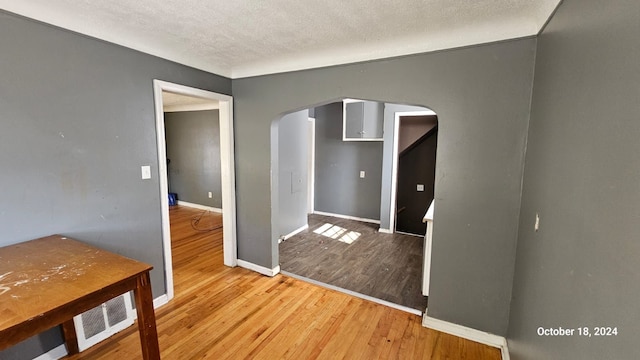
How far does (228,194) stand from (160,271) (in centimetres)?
102

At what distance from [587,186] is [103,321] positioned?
295 centimetres

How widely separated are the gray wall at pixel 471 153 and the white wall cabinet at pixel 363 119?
8.31ft

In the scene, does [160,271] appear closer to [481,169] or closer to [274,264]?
[274,264]

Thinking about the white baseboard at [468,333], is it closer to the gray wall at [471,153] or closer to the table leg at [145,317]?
the gray wall at [471,153]

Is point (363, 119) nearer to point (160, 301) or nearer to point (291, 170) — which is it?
point (291, 170)

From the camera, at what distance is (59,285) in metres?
1.24

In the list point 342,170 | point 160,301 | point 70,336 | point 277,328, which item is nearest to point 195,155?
point 342,170

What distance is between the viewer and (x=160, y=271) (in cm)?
247

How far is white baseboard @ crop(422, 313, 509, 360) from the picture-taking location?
1.99 meters

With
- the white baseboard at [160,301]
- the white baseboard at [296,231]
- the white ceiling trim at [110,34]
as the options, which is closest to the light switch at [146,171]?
the white ceiling trim at [110,34]

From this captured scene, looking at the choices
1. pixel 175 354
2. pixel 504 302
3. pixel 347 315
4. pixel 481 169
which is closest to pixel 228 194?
pixel 175 354

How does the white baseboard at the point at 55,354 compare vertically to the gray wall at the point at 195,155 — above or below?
below

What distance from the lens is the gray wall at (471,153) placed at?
5.99 feet

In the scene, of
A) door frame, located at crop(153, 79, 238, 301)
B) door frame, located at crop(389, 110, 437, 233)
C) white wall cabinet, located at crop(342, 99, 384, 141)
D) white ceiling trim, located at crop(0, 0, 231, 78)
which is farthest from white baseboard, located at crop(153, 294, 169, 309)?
white wall cabinet, located at crop(342, 99, 384, 141)
